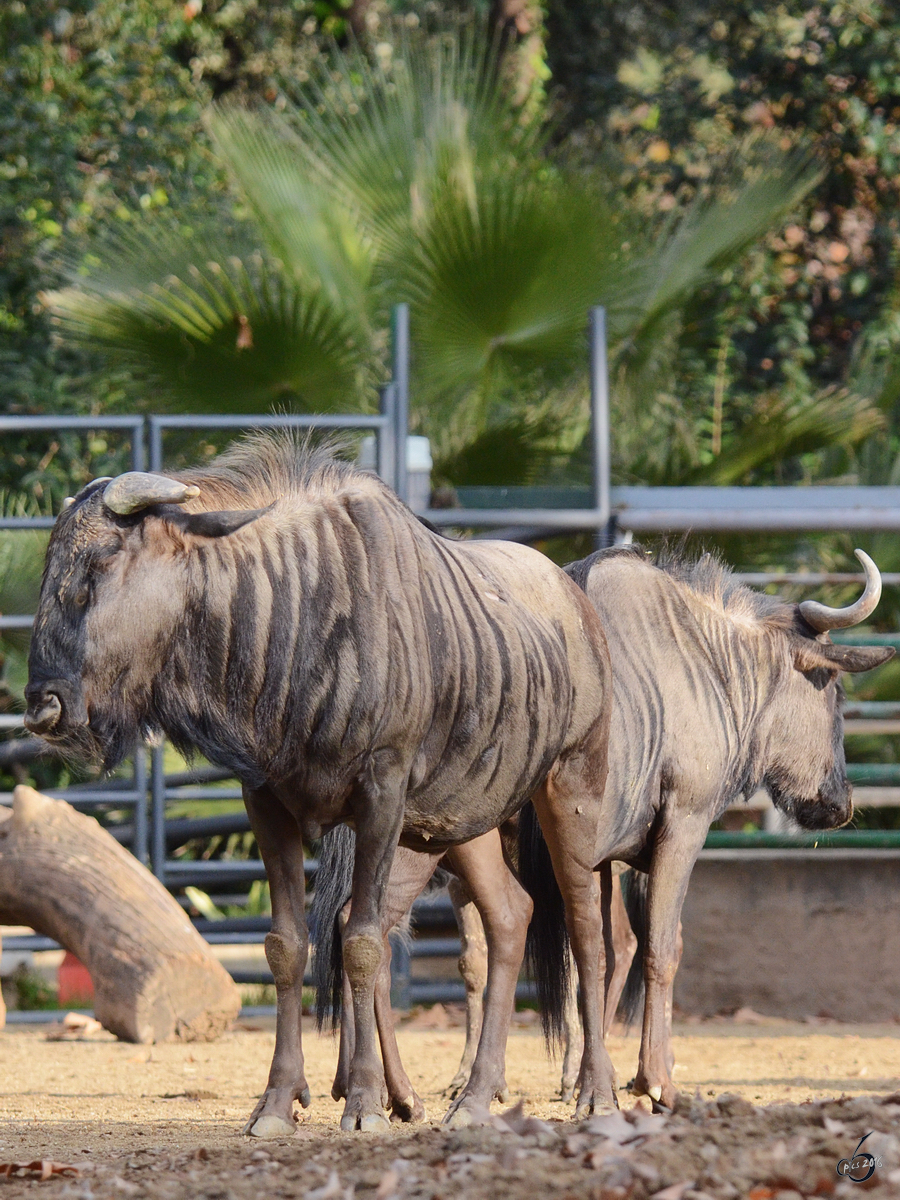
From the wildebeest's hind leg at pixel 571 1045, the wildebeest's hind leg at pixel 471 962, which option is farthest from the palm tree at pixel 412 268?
the wildebeest's hind leg at pixel 571 1045

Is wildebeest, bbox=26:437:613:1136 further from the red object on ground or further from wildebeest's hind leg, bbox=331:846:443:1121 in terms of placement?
the red object on ground

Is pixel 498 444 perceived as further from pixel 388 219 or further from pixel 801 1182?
pixel 801 1182

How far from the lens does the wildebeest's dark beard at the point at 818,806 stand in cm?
614

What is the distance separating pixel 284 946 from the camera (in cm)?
406

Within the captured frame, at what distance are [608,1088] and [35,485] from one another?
20.6 ft

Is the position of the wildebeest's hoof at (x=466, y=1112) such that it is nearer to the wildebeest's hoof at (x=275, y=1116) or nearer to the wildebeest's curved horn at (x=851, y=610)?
the wildebeest's hoof at (x=275, y=1116)

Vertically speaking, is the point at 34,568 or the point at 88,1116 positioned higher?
the point at 34,568

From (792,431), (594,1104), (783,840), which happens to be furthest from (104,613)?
(792,431)

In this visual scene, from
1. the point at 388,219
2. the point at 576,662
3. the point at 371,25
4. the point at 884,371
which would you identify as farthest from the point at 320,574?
the point at 371,25

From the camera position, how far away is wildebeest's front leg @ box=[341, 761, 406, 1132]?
12.8 feet

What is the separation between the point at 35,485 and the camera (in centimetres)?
959

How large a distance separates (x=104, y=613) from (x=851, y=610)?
3221mm

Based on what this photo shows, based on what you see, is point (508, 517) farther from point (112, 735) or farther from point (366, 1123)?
point (366, 1123)

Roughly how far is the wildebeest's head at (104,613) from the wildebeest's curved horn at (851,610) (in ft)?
9.47
